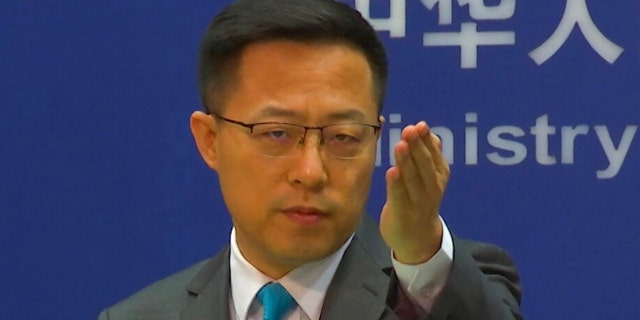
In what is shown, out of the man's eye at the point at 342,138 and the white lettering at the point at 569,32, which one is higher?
the white lettering at the point at 569,32

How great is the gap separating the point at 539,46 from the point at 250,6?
2.16 feet

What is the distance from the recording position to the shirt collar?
1.41 meters

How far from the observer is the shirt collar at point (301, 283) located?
1.41 metres

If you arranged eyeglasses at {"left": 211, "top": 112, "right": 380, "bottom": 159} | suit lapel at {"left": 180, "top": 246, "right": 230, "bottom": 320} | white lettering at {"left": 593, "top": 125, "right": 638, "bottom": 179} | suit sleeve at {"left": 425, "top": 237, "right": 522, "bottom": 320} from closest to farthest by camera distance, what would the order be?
suit sleeve at {"left": 425, "top": 237, "right": 522, "bottom": 320}, eyeglasses at {"left": 211, "top": 112, "right": 380, "bottom": 159}, suit lapel at {"left": 180, "top": 246, "right": 230, "bottom": 320}, white lettering at {"left": 593, "top": 125, "right": 638, "bottom": 179}

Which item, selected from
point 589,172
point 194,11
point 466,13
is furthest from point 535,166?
point 194,11

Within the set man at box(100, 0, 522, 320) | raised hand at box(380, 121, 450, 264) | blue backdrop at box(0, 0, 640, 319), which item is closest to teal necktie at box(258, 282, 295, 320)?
man at box(100, 0, 522, 320)

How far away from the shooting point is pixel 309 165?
1292 millimetres

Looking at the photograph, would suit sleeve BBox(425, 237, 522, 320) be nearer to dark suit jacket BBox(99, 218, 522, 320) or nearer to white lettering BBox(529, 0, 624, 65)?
dark suit jacket BBox(99, 218, 522, 320)

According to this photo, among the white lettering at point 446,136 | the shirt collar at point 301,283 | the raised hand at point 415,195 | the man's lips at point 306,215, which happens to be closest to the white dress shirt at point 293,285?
the shirt collar at point 301,283

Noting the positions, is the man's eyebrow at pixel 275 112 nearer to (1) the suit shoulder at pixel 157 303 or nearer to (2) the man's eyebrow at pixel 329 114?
(2) the man's eyebrow at pixel 329 114

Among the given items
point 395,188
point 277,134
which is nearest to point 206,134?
point 277,134

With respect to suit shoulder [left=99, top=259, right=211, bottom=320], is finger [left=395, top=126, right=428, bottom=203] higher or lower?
higher

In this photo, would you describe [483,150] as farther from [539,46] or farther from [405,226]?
[405,226]

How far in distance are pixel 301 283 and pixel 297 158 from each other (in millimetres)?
183
